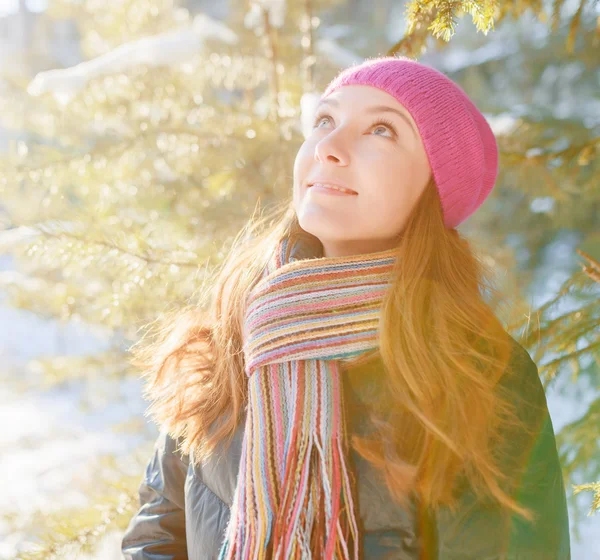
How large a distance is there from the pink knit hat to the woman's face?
22 mm

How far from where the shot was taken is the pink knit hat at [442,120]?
4.39 ft

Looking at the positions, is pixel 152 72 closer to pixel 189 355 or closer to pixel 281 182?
pixel 281 182

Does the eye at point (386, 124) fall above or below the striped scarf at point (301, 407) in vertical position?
above

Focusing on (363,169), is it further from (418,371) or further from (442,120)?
(418,371)

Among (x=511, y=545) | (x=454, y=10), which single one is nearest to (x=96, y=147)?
(x=454, y=10)

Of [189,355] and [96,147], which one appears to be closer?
[189,355]

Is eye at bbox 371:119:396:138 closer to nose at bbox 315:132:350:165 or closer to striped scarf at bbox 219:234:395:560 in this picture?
nose at bbox 315:132:350:165

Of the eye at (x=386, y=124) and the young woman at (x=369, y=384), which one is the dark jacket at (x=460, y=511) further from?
the eye at (x=386, y=124)

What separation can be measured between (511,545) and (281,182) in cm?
169

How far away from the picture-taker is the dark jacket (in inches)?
42.3

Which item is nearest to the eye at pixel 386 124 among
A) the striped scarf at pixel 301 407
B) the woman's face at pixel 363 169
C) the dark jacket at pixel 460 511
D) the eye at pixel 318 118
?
the woman's face at pixel 363 169

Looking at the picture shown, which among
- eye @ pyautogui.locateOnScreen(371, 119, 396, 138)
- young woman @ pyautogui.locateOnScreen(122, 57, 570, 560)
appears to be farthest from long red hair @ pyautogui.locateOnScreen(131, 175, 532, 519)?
eye @ pyautogui.locateOnScreen(371, 119, 396, 138)

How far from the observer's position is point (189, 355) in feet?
5.18

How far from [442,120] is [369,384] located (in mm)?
599
